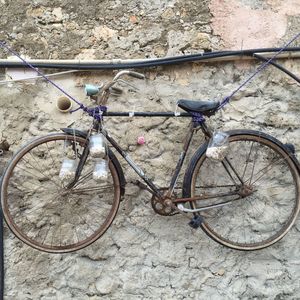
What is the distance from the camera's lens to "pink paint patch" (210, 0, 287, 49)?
149 inches

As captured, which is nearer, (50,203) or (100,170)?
(100,170)

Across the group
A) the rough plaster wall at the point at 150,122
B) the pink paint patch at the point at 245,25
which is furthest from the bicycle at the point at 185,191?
the pink paint patch at the point at 245,25

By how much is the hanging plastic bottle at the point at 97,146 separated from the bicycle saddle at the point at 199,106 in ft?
1.88

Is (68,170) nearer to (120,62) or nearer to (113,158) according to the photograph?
(113,158)

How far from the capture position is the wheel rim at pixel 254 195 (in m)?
3.69

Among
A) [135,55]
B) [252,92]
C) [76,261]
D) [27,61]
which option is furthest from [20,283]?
[252,92]

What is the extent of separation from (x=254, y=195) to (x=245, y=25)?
3.94 ft

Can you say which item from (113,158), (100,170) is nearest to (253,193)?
(113,158)

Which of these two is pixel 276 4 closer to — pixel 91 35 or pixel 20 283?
pixel 91 35

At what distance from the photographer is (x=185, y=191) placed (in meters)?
3.45

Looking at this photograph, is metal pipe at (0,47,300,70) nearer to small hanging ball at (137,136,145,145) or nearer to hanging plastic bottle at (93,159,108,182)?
small hanging ball at (137,136,145,145)

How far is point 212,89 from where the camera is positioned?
12.4 feet

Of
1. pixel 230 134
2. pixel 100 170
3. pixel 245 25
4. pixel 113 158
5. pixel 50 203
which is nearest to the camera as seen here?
pixel 100 170

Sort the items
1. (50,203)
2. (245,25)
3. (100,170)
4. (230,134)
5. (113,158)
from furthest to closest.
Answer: (245,25) → (50,203) → (230,134) → (113,158) → (100,170)
